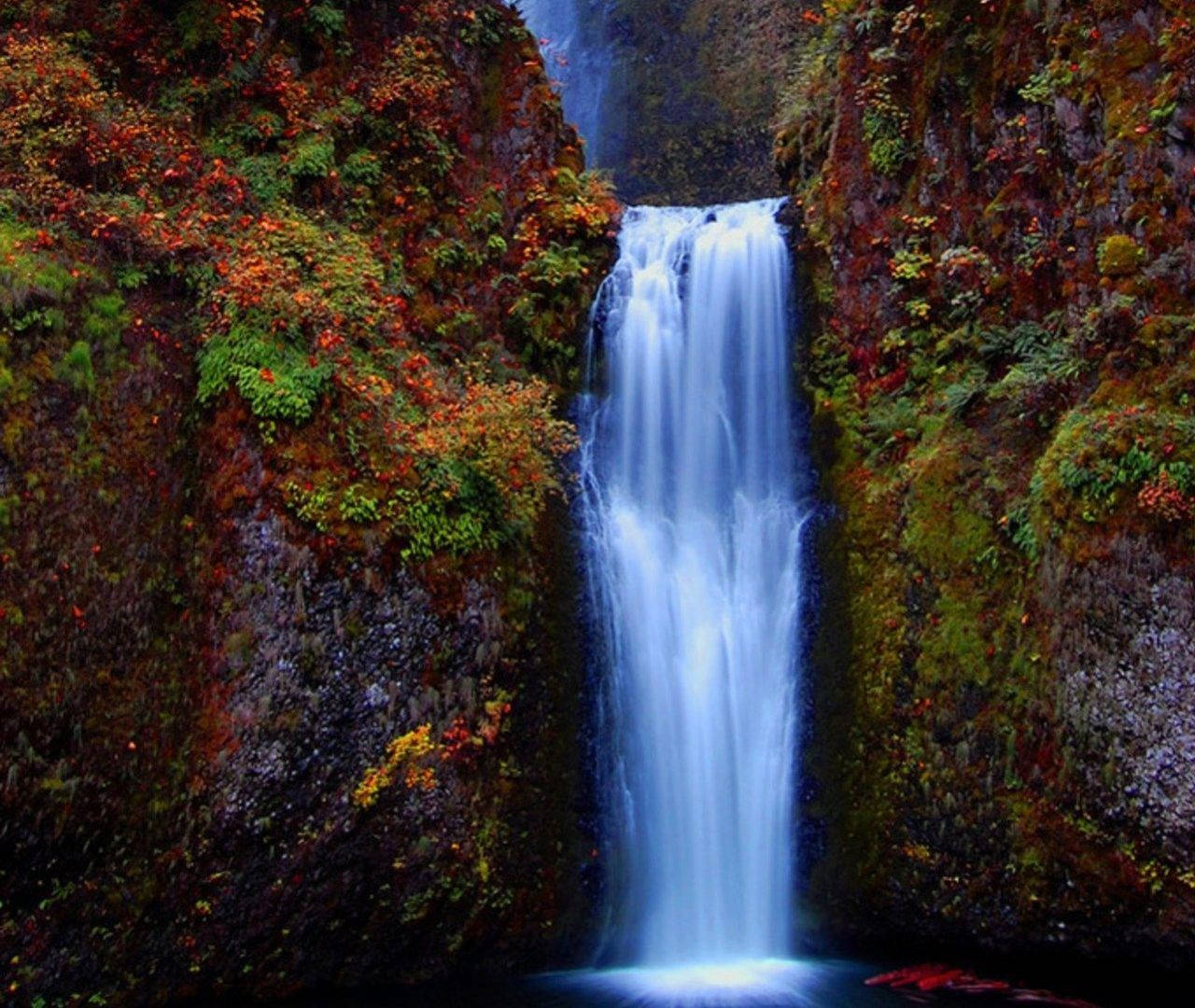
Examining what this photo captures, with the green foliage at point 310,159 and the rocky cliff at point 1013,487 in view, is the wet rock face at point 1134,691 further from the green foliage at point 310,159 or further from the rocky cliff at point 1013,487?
the green foliage at point 310,159

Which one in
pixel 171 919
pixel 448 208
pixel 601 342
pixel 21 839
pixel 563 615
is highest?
pixel 448 208

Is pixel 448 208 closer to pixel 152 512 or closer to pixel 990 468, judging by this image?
pixel 152 512

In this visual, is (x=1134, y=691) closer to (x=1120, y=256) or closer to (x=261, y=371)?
(x=1120, y=256)

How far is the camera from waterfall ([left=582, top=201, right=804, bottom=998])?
902 cm

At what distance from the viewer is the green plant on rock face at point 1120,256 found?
28.6 ft

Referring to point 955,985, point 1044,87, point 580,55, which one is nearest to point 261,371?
point 955,985

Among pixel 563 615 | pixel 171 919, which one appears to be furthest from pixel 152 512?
pixel 563 615

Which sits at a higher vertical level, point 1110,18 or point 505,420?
point 1110,18

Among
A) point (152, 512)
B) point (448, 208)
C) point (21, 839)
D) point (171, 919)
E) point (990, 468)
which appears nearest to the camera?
point (21, 839)

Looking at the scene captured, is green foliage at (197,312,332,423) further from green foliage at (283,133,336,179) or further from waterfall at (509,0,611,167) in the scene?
waterfall at (509,0,611,167)

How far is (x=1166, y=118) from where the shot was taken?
8750 mm

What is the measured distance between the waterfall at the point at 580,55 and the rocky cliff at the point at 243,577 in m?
13.7

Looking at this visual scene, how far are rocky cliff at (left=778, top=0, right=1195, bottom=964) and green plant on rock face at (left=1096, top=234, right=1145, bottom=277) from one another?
0.03 m

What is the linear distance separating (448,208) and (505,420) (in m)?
4.02
